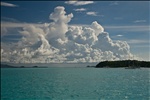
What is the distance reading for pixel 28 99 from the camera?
45625 mm

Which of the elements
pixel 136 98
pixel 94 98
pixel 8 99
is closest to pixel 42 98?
pixel 8 99

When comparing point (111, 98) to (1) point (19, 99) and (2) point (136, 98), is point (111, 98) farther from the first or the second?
(1) point (19, 99)

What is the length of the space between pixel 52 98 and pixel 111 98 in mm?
11057

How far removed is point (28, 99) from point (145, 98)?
848 inches

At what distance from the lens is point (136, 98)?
149ft

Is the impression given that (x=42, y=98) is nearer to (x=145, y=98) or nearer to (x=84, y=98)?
(x=84, y=98)

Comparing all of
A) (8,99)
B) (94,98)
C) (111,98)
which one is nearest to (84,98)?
(94,98)

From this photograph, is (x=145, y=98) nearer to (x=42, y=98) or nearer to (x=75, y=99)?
(x=75, y=99)

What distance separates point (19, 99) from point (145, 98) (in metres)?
23.2

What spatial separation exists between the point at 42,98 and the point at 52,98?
75.4 inches

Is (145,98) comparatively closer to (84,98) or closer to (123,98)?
(123,98)

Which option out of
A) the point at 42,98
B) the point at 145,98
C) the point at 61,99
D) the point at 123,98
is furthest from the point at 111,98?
the point at 42,98

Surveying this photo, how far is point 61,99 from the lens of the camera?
4488cm

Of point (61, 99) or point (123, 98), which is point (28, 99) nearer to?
point (61, 99)
